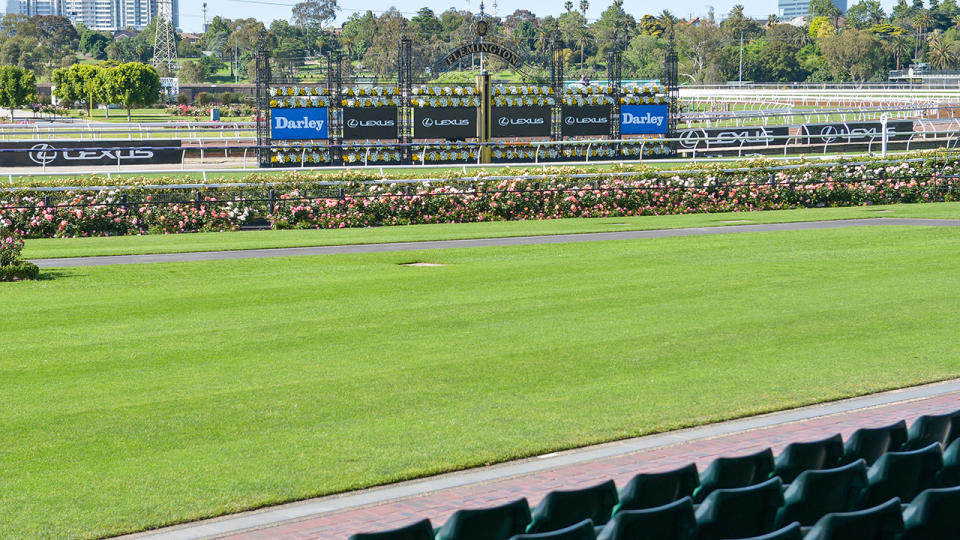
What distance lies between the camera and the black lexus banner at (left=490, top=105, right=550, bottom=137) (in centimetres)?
4544

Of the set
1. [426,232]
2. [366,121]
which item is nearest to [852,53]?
[366,121]

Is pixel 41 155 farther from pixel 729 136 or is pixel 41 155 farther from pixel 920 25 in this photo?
pixel 920 25

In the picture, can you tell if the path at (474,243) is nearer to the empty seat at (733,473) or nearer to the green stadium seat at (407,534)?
the empty seat at (733,473)

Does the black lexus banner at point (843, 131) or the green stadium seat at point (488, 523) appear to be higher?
the black lexus banner at point (843, 131)

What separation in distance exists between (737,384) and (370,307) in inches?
225

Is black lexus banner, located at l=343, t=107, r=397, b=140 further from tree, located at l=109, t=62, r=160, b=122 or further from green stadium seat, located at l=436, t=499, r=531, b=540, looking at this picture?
tree, located at l=109, t=62, r=160, b=122

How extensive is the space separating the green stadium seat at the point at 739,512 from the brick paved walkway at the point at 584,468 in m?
2.46

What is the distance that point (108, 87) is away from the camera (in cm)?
9362

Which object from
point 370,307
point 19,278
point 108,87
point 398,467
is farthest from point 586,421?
point 108,87

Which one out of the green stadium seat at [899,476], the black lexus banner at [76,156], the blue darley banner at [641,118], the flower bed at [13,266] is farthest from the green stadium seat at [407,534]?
the blue darley banner at [641,118]

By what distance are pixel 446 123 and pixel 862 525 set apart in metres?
40.4

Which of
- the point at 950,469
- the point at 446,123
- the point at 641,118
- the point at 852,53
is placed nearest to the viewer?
the point at 950,469

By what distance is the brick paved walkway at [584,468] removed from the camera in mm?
7375

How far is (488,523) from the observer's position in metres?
5.10
